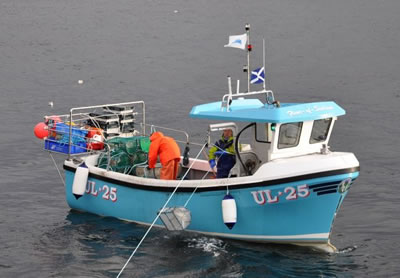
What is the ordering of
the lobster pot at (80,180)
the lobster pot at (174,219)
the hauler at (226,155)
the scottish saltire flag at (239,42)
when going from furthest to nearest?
the lobster pot at (80,180)
the scottish saltire flag at (239,42)
the hauler at (226,155)
the lobster pot at (174,219)

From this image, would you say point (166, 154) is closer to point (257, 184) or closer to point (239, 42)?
point (257, 184)

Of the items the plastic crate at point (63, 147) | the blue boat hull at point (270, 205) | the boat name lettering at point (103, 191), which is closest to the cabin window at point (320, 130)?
the blue boat hull at point (270, 205)

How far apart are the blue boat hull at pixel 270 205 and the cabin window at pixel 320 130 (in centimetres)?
141

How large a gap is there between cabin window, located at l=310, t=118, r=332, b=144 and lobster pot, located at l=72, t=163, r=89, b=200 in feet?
18.5

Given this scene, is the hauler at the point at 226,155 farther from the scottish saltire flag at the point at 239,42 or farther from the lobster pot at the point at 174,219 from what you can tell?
the scottish saltire flag at the point at 239,42

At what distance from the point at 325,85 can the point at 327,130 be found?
64.1ft

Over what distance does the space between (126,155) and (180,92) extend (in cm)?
1625

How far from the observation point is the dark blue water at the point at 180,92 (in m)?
16.8

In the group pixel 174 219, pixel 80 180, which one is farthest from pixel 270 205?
pixel 80 180

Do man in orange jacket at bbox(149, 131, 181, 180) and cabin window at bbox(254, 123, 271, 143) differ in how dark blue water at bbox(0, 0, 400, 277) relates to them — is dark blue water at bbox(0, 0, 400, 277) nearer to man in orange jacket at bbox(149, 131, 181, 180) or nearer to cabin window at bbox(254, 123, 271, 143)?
man in orange jacket at bbox(149, 131, 181, 180)

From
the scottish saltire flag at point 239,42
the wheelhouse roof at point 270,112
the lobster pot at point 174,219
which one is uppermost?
the scottish saltire flag at point 239,42

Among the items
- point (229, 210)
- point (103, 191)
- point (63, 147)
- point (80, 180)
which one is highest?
point (63, 147)

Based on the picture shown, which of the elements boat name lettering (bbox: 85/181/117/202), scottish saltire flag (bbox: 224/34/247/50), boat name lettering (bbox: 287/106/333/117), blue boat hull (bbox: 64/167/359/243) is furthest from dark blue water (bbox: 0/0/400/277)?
scottish saltire flag (bbox: 224/34/247/50)

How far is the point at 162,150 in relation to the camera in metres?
18.3
